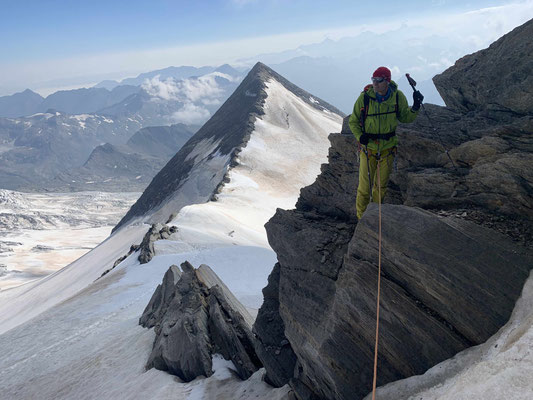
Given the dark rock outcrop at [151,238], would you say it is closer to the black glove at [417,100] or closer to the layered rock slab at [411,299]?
the layered rock slab at [411,299]

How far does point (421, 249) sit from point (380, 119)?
→ 13.3 feet

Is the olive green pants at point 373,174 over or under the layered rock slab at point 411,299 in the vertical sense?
over

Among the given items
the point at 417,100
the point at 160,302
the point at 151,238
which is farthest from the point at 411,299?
the point at 151,238

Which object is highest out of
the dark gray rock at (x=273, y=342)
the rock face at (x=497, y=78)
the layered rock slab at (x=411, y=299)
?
the rock face at (x=497, y=78)

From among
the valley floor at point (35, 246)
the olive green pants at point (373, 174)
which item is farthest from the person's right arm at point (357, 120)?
the valley floor at point (35, 246)

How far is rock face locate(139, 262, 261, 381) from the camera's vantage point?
1532 cm

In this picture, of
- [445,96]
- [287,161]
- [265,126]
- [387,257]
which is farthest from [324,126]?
[387,257]

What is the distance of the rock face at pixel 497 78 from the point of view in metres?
11.2

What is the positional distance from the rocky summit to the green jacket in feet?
3.11

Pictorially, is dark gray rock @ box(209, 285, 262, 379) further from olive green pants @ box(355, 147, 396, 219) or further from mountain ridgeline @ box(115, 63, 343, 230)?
mountain ridgeline @ box(115, 63, 343, 230)

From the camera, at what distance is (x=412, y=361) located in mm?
8461

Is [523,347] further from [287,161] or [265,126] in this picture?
[265,126]

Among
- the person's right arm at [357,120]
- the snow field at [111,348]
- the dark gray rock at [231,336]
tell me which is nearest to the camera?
the person's right arm at [357,120]

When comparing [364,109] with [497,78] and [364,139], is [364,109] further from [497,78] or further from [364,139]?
[497,78]
